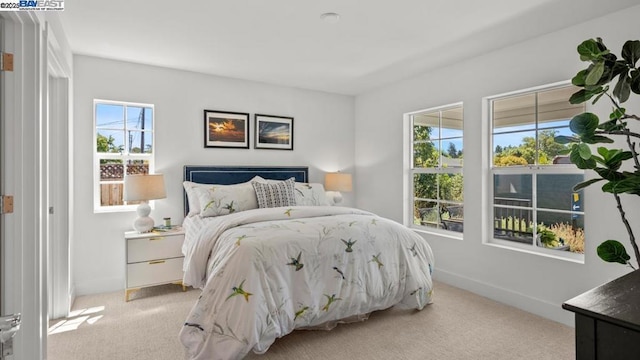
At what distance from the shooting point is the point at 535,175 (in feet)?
10.4

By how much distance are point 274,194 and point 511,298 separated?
2.50m

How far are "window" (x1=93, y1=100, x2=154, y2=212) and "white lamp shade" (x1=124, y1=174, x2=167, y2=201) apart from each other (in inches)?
14.8

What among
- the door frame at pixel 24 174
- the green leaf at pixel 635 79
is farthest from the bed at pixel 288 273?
the green leaf at pixel 635 79

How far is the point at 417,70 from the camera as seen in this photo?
4.00m

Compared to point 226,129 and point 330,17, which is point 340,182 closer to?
point 226,129

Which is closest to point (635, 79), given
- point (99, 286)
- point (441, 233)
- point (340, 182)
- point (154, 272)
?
point (441, 233)

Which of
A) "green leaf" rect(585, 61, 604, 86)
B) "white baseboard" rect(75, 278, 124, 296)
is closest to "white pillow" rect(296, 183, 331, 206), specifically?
"white baseboard" rect(75, 278, 124, 296)

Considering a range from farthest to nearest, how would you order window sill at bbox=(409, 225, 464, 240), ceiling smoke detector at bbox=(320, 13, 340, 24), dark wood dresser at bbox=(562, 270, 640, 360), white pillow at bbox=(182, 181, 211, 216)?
window sill at bbox=(409, 225, 464, 240) < white pillow at bbox=(182, 181, 211, 216) < ceiling smoke detector at bbox=(320, 13, 340, 24) < dark wood dresser at bbox=(562, 270, 640, 360)

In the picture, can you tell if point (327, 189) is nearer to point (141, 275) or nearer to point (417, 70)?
point (417, 70)

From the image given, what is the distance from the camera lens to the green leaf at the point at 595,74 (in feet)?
5.14

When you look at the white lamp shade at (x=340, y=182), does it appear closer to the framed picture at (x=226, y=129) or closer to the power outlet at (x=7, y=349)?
the framed picture at (x=226, y=129)

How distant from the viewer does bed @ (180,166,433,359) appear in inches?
85.6

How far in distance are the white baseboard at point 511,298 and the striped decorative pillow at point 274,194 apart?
6.29 feet

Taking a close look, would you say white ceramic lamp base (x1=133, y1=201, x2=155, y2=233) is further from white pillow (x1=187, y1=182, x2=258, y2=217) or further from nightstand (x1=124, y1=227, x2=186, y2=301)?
white pillow (x1=187, y1=182, x2=258, y2=217)
